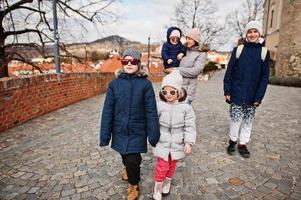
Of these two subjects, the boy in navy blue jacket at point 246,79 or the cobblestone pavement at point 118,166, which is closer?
the cobblestone pavement at point 118,166

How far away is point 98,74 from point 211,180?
299 inches

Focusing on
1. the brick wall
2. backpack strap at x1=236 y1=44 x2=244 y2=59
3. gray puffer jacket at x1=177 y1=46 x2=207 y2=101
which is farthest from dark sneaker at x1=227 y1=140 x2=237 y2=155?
the brick wall

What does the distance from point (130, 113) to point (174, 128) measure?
491 millimetres

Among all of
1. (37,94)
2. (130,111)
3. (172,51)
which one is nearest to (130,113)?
(130,111)

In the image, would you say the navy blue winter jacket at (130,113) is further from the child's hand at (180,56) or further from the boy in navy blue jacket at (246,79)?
the boy in navy blue jacket at (246,79)

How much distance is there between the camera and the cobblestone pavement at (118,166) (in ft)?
9.45

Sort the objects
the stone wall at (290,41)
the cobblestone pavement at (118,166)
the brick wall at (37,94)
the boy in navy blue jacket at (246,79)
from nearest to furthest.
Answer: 1. the cobblestone pavement at (118,166)
2. the boy in navy blue jacket at (246,79)
3. the brick wall at (37,94)
4. the stone wall at (290,41)

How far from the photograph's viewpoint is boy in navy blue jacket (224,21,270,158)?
356cm

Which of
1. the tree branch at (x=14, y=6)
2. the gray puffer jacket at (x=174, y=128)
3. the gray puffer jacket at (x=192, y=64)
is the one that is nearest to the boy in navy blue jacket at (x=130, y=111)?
the gray puffer jacket at (x=174, y=128)

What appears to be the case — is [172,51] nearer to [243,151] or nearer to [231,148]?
[231,148]

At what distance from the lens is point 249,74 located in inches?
142

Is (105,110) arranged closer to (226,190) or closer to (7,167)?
(226,190)

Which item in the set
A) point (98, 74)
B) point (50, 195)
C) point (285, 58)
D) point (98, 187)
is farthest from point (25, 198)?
point (285, 58)

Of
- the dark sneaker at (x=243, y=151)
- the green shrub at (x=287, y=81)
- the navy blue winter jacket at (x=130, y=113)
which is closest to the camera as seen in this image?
the navy blue winter jacket at (x=130, y=113)
